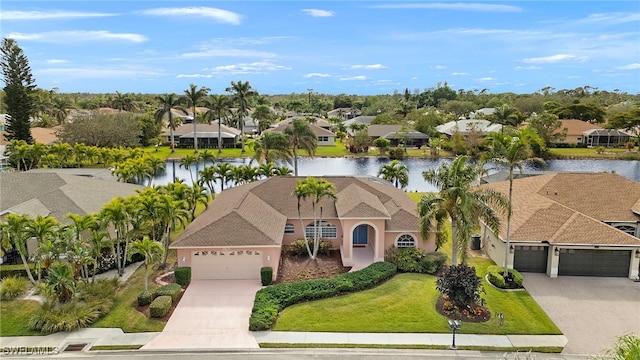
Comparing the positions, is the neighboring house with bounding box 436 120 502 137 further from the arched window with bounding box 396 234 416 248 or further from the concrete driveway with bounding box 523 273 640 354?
the concrete driveway with bounding box 523 273 640 354

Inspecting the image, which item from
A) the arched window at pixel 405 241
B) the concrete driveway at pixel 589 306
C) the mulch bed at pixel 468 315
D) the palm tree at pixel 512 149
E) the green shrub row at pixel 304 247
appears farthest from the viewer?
the green shrub row at pixel 304 247

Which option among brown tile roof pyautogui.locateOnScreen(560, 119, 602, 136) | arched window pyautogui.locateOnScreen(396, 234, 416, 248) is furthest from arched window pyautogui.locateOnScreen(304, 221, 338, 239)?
brown tile roof pyautogui.locateOnScreen(560, 119, 602, 136)

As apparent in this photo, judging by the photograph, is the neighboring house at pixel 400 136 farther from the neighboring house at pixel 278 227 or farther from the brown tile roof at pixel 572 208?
the neighboring house at pixel 278 227

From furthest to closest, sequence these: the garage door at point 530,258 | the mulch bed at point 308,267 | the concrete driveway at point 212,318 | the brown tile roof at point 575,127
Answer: the brown tile roof at point 575,127, the garage door at point 530,258, the mulch bed at point 308,267, the concrete driveway at point 212,318

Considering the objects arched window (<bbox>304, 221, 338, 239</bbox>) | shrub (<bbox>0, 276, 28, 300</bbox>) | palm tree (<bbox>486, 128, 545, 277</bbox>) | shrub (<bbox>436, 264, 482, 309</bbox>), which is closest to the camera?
shrub (<bbox>436, 264, 482, 309</bbox>)

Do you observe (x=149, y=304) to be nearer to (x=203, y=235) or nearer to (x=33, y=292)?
(x=203, y=235)

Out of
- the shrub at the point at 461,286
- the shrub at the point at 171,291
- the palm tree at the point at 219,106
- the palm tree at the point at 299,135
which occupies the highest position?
the palm tree at the point at 219,106

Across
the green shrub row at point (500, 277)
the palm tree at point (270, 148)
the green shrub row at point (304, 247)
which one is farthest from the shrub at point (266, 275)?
the palm tree at point (270, 148)
